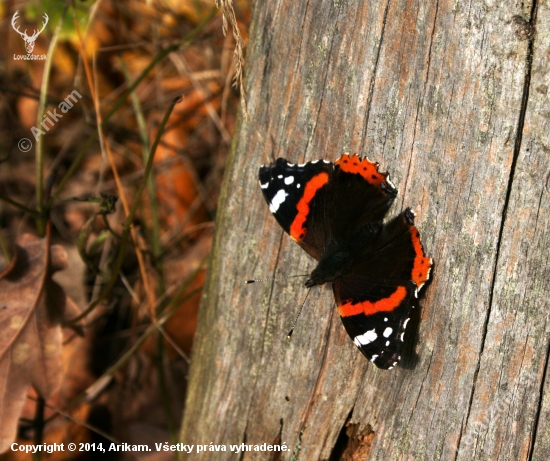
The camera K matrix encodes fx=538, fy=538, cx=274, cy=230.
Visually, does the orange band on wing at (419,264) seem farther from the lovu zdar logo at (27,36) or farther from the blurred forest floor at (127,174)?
the lovu zdar logo at (27,36)

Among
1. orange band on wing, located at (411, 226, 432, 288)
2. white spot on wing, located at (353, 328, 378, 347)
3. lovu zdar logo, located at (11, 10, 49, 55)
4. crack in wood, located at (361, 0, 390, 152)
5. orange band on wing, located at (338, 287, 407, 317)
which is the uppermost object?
lovu zdar logo, located at (11, 10, 49, 55)

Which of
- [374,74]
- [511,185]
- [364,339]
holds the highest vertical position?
Answer: [374,74]

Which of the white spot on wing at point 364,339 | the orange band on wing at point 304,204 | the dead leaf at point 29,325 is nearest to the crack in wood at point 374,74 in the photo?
the orange band on wing at point 304,204

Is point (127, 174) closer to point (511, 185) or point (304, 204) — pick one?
point (304, 204)

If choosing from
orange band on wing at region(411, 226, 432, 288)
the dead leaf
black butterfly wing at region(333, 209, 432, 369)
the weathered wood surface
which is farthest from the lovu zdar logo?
orange band on wing at region(411, 226, 432, 288)

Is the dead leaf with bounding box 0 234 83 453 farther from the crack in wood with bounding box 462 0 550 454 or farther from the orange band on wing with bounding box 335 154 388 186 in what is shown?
the crack in wood with bounding box 462 0 550 454

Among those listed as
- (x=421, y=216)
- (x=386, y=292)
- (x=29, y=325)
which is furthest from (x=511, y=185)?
(x=29, y=325)

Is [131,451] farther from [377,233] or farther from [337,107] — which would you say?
[337,107]
